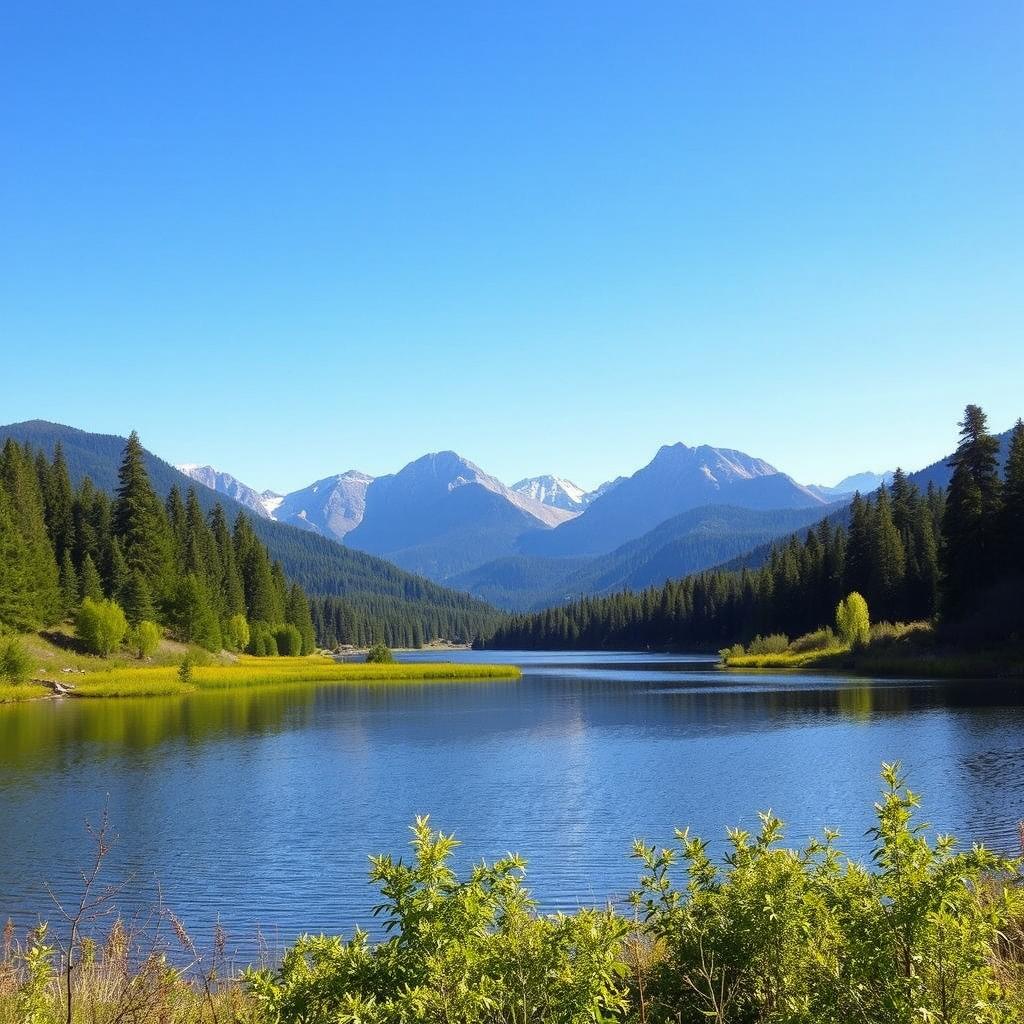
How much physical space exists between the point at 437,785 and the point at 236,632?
88036 millimetres

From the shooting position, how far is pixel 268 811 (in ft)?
100.0

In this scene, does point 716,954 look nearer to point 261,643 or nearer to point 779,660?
point 779,660

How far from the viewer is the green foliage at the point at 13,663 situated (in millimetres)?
70625

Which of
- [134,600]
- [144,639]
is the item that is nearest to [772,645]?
[144,639]

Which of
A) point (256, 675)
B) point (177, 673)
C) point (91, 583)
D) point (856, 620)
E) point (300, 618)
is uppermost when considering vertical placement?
point (91, 583)

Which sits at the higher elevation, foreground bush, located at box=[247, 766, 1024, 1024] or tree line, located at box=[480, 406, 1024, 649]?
tree line, located at box=[480, 406, 1024, 649]

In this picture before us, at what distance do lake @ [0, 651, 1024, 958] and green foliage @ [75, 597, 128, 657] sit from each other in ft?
63.7

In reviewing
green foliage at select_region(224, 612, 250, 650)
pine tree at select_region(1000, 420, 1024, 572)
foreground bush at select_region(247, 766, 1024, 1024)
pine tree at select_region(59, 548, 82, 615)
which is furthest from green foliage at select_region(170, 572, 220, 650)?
foreground bush at select_region(247, 766, 1024, 1024)

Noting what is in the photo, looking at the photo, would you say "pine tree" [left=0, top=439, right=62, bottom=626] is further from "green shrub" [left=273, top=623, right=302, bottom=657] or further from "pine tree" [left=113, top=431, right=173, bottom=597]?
"green shrub" [left=273, top=623, right=302, bottom=657]

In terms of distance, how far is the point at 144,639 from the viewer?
295 ft

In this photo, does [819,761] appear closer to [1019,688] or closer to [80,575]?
[1019,688]

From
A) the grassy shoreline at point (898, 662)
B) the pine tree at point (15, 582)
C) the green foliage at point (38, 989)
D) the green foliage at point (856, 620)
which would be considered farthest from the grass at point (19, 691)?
the green foliage at point (856, 620)

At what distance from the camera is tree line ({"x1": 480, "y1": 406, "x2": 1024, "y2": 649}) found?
8100 cm

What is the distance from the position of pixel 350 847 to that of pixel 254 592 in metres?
114
